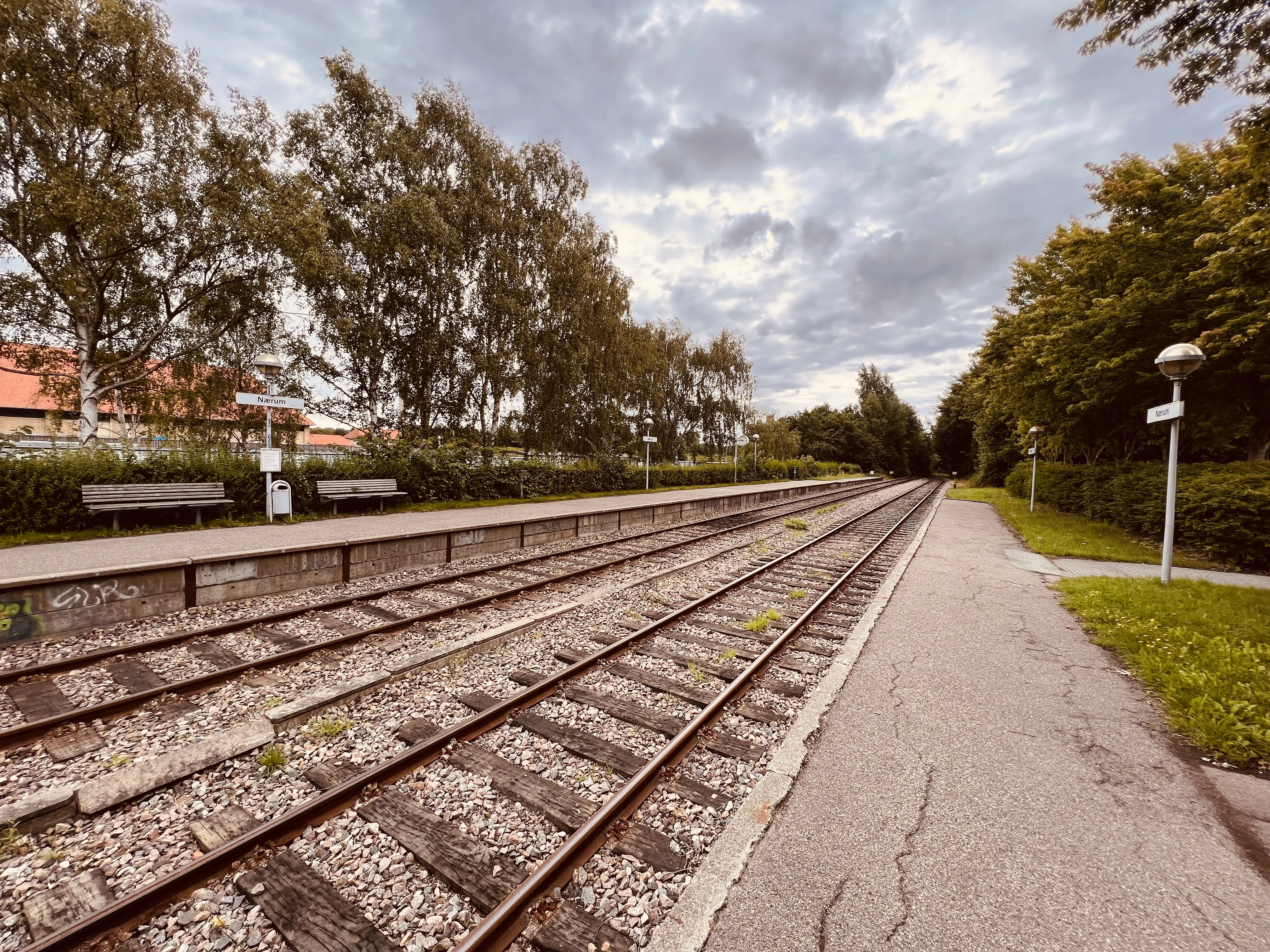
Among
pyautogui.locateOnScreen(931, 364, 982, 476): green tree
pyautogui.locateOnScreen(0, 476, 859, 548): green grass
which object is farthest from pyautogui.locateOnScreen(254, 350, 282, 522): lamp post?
pyautogui.locateOnScreen(931, 364, 982, 476): green tree

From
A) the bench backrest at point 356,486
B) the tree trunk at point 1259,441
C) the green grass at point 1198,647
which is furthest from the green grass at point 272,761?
the tree trunk at point 1259,441

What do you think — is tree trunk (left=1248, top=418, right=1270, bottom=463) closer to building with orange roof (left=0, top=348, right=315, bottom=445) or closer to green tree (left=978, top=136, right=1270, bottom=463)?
green tree (left=978, top=136, right=1270, bottom=463)

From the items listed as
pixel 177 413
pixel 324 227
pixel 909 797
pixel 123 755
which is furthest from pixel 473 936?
pixel 177 413

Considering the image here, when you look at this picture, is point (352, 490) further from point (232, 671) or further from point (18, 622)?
point (232, 671)

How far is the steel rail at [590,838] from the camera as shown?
6.54 ft

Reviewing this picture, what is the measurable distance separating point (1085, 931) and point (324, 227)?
809 inches

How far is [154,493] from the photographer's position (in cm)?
961

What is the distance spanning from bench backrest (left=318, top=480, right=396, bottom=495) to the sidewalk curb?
12.5 metres

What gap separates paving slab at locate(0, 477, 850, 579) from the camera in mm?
6605

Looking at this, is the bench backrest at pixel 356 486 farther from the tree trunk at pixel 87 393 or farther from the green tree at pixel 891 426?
the green tree at pixel 891 426

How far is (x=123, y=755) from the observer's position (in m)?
3.31

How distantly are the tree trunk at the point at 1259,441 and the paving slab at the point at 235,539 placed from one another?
682 inches

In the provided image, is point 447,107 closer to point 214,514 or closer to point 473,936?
point 214,514

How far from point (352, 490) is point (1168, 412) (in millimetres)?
16985
